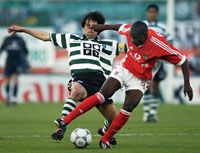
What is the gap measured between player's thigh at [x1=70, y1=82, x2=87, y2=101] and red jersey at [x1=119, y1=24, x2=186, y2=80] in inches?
36.1

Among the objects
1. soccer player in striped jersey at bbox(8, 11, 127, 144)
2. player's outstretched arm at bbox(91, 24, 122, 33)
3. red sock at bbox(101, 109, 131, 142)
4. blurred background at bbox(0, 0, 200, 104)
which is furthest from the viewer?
blurred background at bbox(0, 0, 200, 104)

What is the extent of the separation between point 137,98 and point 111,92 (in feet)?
1.26

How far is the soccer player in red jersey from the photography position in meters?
11.7

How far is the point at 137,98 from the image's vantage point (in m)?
11.8

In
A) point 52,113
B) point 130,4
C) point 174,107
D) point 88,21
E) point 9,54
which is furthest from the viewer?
point 130,4

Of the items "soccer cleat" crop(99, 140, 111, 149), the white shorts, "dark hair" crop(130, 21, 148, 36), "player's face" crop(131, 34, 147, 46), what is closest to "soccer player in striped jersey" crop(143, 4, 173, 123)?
the white shorts

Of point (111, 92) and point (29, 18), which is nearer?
point (111, 92)

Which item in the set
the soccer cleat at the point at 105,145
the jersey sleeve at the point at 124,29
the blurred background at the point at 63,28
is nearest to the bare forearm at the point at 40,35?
the jersey sleeve at the point at 124,29

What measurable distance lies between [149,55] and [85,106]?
1187mm

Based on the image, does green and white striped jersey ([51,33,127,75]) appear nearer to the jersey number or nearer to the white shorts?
the jersey number

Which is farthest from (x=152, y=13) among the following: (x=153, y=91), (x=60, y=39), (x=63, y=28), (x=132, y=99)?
(x=63, y=28)

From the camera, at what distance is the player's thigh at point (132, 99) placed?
11727 millimetres

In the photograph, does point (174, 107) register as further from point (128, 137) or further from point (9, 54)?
point (128, 137)

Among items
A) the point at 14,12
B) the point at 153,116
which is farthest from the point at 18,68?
the point at 153,116
